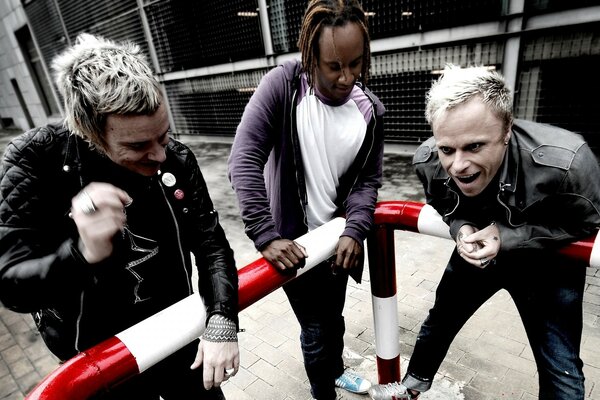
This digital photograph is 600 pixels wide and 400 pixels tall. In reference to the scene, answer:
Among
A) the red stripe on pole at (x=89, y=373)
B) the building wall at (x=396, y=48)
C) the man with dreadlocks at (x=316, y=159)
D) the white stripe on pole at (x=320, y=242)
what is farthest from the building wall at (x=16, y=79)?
the red stripe on pole at (x=89, y=373)

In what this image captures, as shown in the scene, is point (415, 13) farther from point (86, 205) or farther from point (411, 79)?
point (86, 205)

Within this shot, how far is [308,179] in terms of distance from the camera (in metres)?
1.67

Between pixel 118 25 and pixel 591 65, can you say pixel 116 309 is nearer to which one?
pixel 591 65

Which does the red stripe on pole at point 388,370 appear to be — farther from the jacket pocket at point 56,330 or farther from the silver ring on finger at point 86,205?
the silver ring on finger at point 86,205

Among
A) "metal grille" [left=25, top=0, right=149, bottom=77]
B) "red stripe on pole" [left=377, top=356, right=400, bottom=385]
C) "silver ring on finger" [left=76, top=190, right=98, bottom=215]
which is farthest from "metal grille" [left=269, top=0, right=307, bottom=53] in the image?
"silver ring on finger" [left=76, top=190, right=98, bottom=215]

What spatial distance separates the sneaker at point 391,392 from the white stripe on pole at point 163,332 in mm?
1299

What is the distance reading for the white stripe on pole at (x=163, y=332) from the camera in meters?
0.99

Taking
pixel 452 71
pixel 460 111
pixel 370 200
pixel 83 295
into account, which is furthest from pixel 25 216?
pixel 452 71

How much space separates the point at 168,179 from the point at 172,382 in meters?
0.90

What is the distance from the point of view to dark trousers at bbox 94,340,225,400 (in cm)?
142

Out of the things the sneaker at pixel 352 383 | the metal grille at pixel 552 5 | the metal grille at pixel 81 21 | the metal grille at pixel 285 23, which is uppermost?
the metal grille at pixel 81 21

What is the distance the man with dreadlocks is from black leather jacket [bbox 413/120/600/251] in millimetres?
472

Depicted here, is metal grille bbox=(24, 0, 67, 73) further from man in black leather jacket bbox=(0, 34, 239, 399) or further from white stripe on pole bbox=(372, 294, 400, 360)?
white stripe on pole bbox=(372, 294, 400, 360)

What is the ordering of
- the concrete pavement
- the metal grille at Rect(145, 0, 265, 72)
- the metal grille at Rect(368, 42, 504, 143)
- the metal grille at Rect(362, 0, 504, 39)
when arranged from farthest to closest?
1. the metal grille at Rect(145, 0, 265, 72)
2. the metal grille at Rect(368, 42, 504, 143)
3. the metal grille at Rect(362, 0, 504, 39)
4. the concrete pavement
